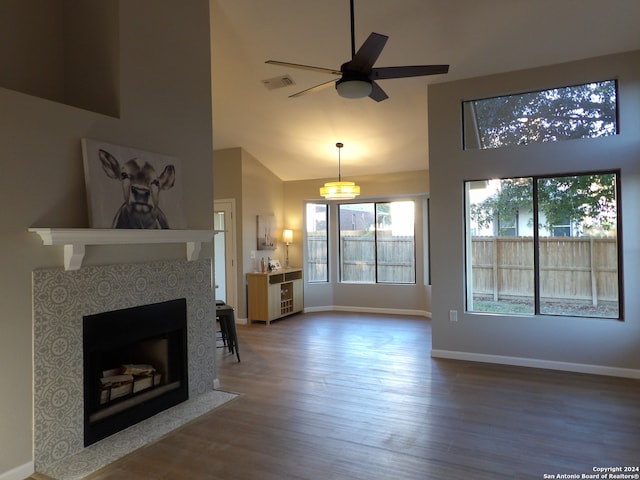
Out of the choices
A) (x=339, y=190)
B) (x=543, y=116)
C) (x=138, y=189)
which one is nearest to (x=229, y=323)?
(x=138, y=189)

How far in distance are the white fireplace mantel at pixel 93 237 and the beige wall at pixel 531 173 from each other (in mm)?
2923

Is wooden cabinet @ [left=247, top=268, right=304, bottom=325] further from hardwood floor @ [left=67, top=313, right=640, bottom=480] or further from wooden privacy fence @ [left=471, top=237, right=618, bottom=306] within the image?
wooden privacy fence @ [left=471, top=237, right=618, bottom=306]

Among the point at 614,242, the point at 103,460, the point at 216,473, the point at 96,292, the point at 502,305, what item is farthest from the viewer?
the point at 502,305

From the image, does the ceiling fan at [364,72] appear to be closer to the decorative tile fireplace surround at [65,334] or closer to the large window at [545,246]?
the decorative tile fireplace surround at [65,334]

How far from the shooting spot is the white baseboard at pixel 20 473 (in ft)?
7.57

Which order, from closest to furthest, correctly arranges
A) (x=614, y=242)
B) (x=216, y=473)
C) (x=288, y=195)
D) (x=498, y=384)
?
(x=216, y=473)
(x=498, y=384)
(x=614, y=242)
(x=288, y=195)

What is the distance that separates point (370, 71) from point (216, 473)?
2.88 metres

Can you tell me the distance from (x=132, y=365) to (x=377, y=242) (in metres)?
5.18

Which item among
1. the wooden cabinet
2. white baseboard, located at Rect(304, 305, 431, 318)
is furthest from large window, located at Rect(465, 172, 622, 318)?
the wooden cabinet

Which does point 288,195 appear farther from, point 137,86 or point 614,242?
point 614,242

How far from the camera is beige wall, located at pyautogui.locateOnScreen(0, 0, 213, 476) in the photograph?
7.68 ft

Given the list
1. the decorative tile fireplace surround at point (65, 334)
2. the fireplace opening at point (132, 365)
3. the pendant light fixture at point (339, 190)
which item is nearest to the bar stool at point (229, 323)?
the fireplace opening at point (132, 365)

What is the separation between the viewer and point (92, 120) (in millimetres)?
2807

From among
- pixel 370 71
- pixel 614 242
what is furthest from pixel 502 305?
pixel 370 71
